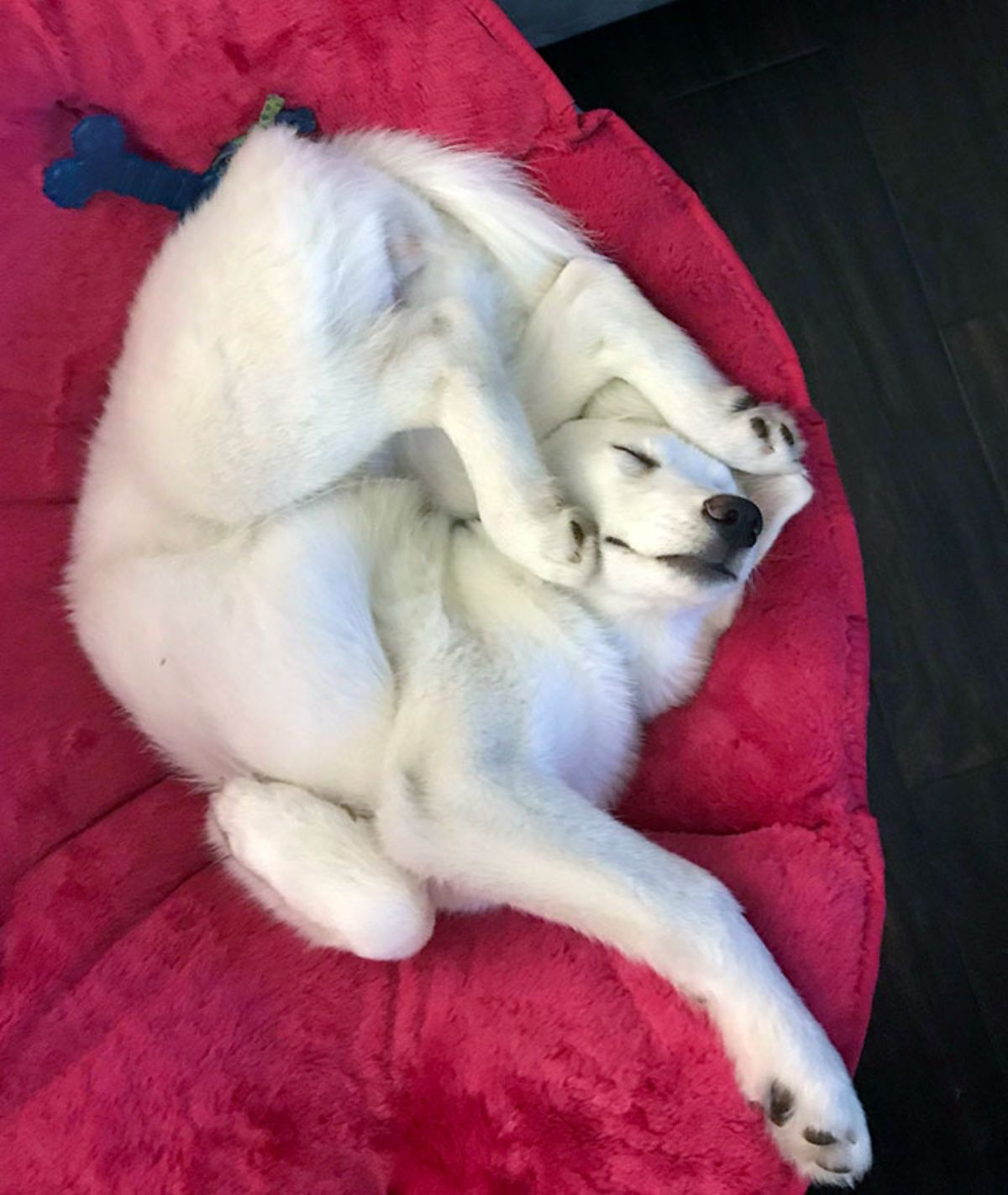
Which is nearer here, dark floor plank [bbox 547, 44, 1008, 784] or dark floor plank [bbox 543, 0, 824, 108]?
dark floor plank [bbox 547, 44, 1008, 784]

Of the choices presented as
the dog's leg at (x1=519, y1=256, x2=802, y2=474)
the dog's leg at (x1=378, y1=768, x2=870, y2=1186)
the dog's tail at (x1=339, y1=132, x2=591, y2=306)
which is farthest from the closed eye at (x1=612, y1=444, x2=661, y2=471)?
the dog's leg at (x1=378, y1=768, x2=870, y2=1186)

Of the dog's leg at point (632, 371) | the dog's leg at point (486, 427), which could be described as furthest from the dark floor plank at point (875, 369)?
the dog's leg at point (486, 427)

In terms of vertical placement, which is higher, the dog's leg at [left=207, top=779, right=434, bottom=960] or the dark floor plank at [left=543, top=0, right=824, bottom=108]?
the dark floor plank at [left=543, top=0, right=824, bottom=108]

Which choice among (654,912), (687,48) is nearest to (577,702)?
(654,912)

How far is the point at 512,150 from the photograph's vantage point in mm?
1809

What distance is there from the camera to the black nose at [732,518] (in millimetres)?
1437

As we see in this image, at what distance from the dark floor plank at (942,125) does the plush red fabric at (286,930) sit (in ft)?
2.83

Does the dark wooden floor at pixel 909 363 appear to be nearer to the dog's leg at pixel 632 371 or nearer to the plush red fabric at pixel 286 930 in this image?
the plush red fabric at pixel 286 930

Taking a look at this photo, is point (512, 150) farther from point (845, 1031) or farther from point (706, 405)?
point (845, 1031)

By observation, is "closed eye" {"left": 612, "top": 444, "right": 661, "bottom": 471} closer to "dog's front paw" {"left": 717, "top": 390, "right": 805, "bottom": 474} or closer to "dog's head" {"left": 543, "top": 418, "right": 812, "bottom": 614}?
"dog's head" {"left": 543, "top": 418, "right": 812, "bottom": 614}

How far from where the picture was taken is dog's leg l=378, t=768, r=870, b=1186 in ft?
4.37

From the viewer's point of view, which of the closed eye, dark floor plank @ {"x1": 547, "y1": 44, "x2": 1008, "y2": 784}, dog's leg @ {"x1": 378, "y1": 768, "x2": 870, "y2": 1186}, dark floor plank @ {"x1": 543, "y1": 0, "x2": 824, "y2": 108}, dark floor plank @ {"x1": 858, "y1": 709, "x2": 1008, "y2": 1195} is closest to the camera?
dog's leg @ {"x1": 378, "y1": 768, "x2": 870, "y2": 1186}

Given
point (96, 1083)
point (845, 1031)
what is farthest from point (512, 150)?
point (96, 1083)

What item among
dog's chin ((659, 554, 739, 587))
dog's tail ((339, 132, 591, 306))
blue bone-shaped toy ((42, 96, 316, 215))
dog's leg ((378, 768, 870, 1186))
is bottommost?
dog's leg ((378, 768, 870, 1186))
